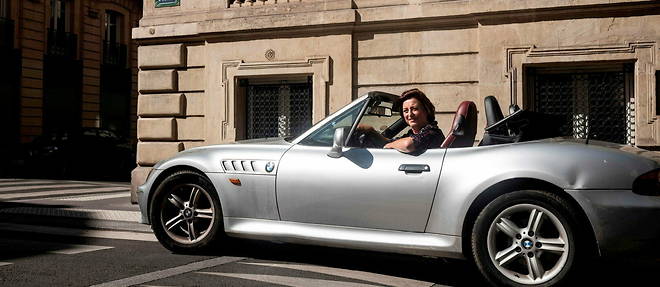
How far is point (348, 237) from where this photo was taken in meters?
4.25

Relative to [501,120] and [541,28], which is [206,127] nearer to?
[541,28]

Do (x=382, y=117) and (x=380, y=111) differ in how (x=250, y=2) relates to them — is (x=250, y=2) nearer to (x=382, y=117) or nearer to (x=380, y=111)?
(x=382, y=117)

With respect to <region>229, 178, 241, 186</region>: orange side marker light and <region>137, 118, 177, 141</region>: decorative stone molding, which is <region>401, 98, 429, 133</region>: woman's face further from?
<region>137, 118, 177, 141</region>: decorative stone molding

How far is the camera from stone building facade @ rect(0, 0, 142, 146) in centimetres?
2388

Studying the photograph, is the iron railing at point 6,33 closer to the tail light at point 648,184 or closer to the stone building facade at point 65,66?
the stone building facade at point 65,66

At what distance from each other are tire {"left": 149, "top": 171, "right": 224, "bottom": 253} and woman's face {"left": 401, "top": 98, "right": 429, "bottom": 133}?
5.09ft

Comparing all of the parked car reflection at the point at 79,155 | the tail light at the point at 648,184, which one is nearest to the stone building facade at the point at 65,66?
the parked car reflection at the point at 79,155

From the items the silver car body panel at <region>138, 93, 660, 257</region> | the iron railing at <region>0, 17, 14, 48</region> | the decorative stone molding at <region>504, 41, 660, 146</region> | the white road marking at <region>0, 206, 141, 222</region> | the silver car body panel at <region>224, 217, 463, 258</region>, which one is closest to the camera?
the silver car body panel at <region>138, 93, 660, 257</region>

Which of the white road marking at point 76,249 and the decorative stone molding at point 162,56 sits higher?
the decorative stone molding at point 162,56

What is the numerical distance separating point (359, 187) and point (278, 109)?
627 cm

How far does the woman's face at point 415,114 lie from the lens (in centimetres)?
458

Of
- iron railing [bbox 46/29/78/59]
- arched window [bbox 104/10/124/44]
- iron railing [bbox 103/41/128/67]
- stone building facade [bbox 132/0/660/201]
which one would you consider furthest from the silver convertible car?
arched window [bbox 104/10/124/44]

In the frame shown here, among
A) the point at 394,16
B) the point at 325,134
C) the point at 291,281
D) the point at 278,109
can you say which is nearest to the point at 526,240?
the point at 291,281

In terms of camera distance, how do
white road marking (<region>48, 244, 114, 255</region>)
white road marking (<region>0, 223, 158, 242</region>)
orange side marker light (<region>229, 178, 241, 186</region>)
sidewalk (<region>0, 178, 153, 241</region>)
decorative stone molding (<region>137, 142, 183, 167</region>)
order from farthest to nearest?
decorative stone molding (<region>137, 142, 183, 167</region>) → sidewalk (<region>0, 178, 153, 241</region>) → white road marking (<region>0, 223, 158, 242</region>) → white road marking (<region>48, 244, 114, 255</region>) → orange side marker light (<region>229, 178, 241, 186</region>)
